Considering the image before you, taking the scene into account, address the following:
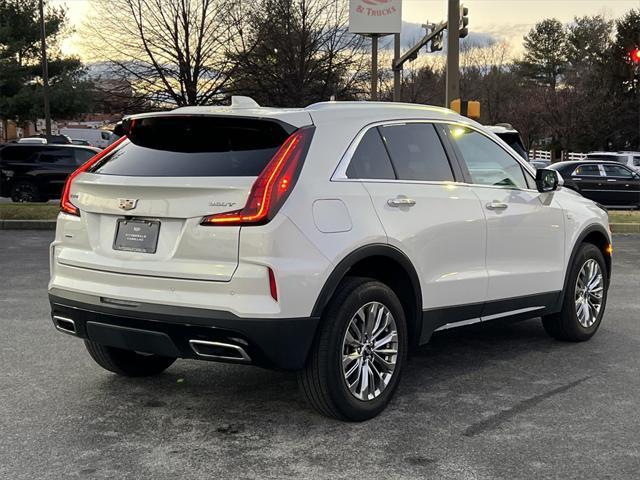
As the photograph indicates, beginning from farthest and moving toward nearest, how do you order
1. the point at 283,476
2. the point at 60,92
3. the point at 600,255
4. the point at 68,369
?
1. the point at 60,92
2. the point at 600,255
3. the point at 68,369
4. the point at 283,476

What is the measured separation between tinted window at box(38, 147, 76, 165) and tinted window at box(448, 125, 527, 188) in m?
17.2

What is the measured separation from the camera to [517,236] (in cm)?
536

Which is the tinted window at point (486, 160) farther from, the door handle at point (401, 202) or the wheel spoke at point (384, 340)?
the wheel spoke at point (384, 340)

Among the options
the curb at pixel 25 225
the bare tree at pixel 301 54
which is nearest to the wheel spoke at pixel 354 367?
the curb at pixel 25 225

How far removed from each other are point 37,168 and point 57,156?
0.63 metres

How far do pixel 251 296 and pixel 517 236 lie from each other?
2.37 metres

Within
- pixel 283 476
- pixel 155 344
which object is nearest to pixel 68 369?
pixel 155 344

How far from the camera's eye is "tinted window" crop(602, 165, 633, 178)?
2148 cm

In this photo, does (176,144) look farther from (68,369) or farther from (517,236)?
(517,236)

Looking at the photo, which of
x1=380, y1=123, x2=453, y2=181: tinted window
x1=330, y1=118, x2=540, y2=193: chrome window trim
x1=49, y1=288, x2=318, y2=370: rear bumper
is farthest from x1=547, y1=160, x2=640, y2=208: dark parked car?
x1=49, y1=288, x2=318, y2=370: rear bumper

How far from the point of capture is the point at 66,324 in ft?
14.2

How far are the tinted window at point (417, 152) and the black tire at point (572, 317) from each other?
1697 millimetres

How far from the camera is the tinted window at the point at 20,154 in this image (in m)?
20.6

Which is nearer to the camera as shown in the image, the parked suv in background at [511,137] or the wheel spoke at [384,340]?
the wheel spoke at [384,340]
